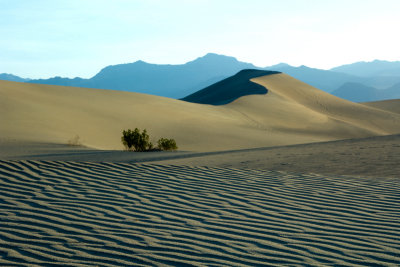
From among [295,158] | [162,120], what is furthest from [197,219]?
[162,120]

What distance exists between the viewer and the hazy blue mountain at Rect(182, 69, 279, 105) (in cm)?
5488

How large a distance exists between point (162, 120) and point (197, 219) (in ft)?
78.5

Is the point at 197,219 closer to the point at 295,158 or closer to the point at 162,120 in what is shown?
the point at 295,158

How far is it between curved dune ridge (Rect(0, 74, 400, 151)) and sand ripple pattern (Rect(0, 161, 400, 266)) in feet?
31.5

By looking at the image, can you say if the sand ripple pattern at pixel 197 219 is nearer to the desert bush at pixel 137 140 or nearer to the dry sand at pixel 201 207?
the dry sand at pixel 201 207

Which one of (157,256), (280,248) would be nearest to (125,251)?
(157,256)

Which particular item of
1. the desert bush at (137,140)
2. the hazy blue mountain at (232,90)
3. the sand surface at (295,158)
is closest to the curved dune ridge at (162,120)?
the desert bush at (137,140)

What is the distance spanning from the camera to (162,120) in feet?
95.9

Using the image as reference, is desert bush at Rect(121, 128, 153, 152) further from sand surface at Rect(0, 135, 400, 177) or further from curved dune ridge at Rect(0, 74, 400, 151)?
curved dune ridge at Rect(0, 74, 400, 151)

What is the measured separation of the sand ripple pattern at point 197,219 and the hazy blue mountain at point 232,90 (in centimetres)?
4211

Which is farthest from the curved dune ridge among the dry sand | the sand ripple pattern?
the sand ripple pattern

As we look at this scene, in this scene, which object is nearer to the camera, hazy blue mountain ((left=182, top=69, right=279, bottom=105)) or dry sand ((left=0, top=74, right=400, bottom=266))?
dry sand ((left=0, top=74, right=400, bottom=266))

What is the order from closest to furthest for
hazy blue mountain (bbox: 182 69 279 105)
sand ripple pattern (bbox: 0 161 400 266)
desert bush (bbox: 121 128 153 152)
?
sand ripple pattern (bbox: 0 161 400 266) < desert bush (bbox: 121 128 153 152) < hazy blue mountain (bbox: 182 69 279 105)

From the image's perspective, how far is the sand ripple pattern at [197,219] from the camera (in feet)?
13.8
